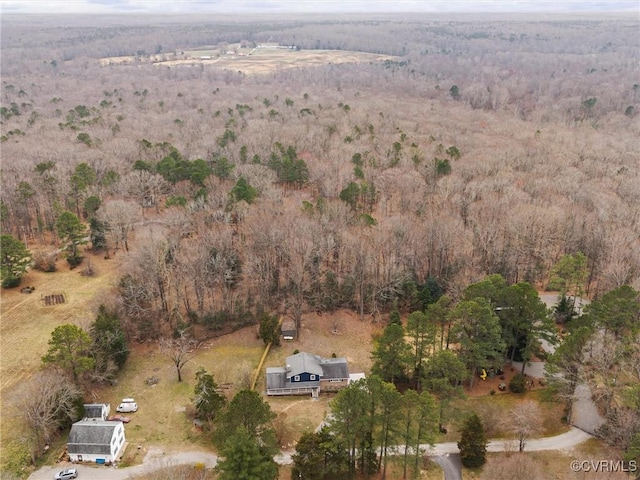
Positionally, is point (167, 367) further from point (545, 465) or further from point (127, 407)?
point (545, 465)

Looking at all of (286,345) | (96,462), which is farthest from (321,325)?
(96,462)

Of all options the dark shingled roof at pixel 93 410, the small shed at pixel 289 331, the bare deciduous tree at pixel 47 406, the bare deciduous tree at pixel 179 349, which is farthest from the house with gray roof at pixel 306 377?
the bare deciduous tree at pixel 47 406

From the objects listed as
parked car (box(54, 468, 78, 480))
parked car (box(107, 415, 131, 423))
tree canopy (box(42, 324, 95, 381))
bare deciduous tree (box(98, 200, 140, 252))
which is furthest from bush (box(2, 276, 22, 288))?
parked car (box(54, 468, 78, 480))

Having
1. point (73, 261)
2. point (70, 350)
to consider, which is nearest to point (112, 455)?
point (70, 350)

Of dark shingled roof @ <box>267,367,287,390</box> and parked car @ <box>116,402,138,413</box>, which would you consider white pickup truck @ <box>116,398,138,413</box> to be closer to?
parked car @ <box>116,402,138,413</box>

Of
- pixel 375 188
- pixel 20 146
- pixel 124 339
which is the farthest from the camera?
pixel 20 146

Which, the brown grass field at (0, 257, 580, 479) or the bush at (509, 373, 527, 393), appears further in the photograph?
the bush at (509, 373, 527, 393)

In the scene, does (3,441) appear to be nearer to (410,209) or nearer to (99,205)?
(99,205)
